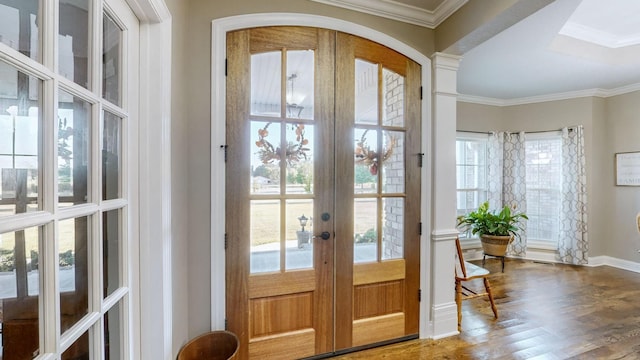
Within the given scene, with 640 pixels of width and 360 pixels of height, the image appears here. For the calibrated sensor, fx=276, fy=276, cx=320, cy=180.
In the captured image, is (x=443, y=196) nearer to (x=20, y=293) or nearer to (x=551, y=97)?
(x=20, y=293)

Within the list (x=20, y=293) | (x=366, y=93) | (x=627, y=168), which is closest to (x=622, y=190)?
(x=627, y=168)

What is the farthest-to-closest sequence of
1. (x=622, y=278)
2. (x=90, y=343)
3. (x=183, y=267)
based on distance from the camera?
(x=622, y=278) → (x=183, y=267) → (x=90, y=343)

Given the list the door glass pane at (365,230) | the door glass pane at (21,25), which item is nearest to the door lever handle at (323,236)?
the door glass pane at (365,230)

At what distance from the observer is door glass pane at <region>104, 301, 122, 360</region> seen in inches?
37.8

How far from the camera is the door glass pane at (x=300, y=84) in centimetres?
189

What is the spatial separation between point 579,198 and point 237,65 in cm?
518

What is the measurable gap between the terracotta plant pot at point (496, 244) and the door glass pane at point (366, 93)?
3.23 metres

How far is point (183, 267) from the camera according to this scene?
1573 mm

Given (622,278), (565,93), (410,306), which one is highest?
(565,93)

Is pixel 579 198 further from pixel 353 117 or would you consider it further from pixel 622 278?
pixel 353 117

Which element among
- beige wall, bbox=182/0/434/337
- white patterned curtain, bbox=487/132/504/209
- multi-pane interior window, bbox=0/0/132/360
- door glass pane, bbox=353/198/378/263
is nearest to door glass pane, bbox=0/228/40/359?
multi-pane interior window, bbox=0/0/132/360

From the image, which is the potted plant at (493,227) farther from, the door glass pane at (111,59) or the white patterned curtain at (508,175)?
the door glass pane at (111,59)

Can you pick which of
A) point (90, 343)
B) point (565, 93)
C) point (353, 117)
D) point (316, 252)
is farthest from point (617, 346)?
point (565, 93)

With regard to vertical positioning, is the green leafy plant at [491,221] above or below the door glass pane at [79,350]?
below
